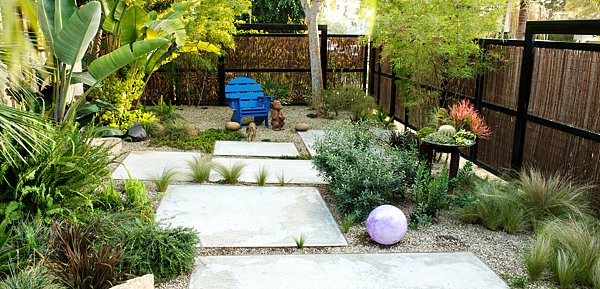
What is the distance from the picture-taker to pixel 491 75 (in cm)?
706

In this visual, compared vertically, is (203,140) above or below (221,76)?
below

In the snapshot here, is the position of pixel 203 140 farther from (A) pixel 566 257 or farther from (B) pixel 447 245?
(A) pixel 566 257

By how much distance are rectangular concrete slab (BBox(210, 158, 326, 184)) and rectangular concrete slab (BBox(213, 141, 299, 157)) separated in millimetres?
373

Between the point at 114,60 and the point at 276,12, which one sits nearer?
the point at 114,60

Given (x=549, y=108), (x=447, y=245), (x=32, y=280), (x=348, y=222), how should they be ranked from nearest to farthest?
(x=32, y=280), (x=447, y=245), (x=348, y=222), (x=549, y=108)

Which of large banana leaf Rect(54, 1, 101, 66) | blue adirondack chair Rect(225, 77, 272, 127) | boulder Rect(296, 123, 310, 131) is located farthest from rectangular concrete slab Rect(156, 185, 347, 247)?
blue adirondack chair Rect(225, 77, 272, 127)

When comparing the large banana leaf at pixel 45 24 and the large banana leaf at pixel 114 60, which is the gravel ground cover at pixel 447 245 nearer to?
the large banana leaf at pixel 114 60

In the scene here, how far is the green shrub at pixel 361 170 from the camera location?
17.4 feet

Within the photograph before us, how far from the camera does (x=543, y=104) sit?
5883 mm

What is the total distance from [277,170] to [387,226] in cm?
268

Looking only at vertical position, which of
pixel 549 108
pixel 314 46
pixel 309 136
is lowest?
pixel 309 136

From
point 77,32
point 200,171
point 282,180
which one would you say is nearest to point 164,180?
point 200,171

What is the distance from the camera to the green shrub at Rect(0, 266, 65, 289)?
10.3 ft

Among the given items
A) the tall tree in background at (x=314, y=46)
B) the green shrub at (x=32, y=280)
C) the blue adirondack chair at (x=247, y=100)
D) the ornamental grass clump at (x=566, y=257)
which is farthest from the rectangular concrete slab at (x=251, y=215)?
the tall tree in background at (x=314, y=46)
